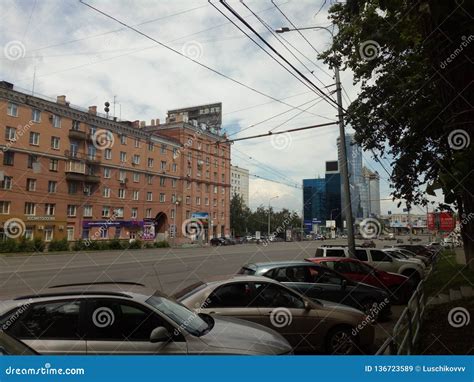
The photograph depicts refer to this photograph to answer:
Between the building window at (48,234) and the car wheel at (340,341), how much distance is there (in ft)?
124

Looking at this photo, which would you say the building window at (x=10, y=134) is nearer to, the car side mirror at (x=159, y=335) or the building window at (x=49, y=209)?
the building window at (x=49, y=209)

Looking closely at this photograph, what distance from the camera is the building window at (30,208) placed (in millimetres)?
36531

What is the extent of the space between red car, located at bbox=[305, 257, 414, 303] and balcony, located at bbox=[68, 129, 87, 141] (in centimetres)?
3477

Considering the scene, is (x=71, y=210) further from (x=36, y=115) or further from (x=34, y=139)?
(x=36, y=115)

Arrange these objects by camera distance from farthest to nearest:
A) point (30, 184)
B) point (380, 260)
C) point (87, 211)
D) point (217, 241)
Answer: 1. point (217, 241)
2. point (87, 211)
3. point (30, 184)
4. point (380, 260)

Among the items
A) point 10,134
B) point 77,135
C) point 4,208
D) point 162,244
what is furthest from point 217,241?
point 10,134

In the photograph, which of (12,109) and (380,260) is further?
(12,109)

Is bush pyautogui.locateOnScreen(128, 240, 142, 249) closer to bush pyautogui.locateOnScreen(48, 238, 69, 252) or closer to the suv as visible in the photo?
bush pyautogui.locateOnScreen(48, 238, 69, 252)

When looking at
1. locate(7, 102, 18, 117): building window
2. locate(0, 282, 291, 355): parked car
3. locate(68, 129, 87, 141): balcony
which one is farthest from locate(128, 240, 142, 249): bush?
locate(0, 282, 291, 355): parked car

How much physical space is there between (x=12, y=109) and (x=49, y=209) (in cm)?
1017

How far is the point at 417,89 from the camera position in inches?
446

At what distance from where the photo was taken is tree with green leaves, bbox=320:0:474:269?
4629mm

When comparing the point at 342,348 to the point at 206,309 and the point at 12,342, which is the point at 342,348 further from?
the point at 12,342

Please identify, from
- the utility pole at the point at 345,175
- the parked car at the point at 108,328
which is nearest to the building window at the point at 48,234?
the utility pole at the point at 345,175
